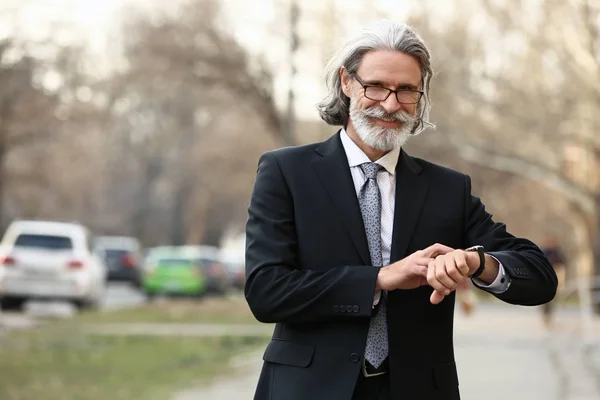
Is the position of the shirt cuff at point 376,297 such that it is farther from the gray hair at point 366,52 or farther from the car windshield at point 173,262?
the car windshield at point 173,262

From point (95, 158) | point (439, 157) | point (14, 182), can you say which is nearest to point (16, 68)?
point (14, 182)

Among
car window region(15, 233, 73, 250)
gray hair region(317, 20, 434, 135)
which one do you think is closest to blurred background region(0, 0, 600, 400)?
car window region(15, 233, 73, 250)

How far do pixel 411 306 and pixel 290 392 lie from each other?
0.39m

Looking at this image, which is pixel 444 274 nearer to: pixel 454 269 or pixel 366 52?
pixel 454 269

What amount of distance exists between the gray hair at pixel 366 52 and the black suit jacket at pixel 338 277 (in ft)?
0.57

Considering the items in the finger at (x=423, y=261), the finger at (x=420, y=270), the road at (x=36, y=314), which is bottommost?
the road at (x=36, y=314)

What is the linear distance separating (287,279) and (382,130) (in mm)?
488

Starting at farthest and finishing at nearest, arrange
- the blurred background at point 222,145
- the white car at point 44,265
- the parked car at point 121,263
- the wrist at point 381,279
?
the parked car at point 121,263, the white car at point 44,265, the blurred background at point 222,145, the wrist at point 381,279

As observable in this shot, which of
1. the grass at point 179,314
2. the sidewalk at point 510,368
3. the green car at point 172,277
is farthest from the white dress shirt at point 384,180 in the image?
the green car at point 172,277

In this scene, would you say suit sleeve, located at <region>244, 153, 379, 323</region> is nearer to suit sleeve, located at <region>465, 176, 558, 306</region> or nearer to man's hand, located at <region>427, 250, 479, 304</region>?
man's hand, located at <region>427, 250, 479, 304</region>

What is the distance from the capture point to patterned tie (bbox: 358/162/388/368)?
346 centimetres

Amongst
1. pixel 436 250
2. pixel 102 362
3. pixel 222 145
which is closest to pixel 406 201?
pixel 436 250

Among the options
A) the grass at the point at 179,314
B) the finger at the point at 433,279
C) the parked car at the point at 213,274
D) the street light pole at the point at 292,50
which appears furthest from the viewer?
the parked car at the point at 213,274

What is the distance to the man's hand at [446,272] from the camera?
3174 millimetres
